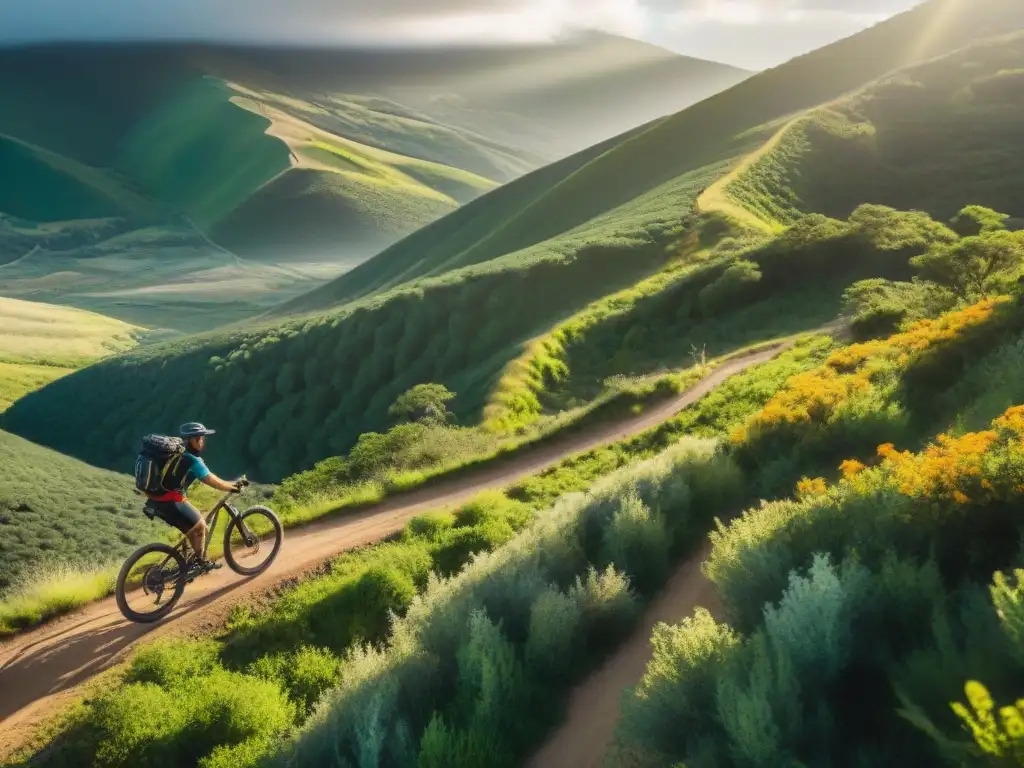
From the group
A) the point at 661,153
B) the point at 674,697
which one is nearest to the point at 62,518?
the point at 674,697

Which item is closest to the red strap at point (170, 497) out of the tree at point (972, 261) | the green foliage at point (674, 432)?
the green foliage at point (674, 432)

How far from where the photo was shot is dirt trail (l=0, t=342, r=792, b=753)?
760 cm

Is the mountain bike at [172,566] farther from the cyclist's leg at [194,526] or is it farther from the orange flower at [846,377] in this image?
the orange flower at [846,377]

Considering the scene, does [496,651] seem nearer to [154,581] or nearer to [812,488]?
[812,488]

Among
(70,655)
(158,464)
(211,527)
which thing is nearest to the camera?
(70,655)

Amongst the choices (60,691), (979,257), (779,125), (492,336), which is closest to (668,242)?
(492,336)

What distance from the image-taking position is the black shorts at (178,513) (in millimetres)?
8805

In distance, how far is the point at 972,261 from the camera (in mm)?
23656

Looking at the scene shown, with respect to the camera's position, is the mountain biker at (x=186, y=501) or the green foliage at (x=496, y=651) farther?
the mountain biker at (x=186, y=501)

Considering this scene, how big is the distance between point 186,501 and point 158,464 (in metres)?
0.74

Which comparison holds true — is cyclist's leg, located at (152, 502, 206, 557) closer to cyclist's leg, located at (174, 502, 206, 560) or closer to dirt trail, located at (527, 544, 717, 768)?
cyclist's leg, located at (174, 502, 206, 560)

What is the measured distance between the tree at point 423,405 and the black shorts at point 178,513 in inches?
619

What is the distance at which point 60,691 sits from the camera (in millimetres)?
7648

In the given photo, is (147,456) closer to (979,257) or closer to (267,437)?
(979,257)
